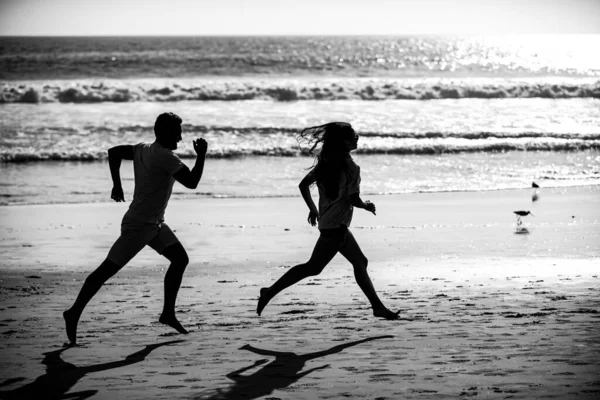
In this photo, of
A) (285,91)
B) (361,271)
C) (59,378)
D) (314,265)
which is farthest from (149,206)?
(285,91)

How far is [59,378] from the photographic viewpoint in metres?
4.51

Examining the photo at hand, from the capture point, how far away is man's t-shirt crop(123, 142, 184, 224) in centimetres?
539

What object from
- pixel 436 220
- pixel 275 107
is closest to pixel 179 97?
pixel 275 107

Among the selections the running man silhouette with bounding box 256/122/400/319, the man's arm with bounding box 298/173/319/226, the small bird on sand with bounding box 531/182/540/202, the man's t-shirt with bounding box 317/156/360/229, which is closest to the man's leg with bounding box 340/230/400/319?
the running man silhouette with bounding box 256/122/400/319

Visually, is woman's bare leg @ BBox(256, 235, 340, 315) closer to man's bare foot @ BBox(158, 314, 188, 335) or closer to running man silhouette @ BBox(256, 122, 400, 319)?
running man silhouette @ BBox(256, 122, 400, 319)

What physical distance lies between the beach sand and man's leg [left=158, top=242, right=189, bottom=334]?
103 mm

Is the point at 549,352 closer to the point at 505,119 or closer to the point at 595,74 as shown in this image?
the point at 505,119

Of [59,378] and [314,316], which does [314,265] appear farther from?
[59,378]

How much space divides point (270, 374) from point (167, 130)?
5.51 ft

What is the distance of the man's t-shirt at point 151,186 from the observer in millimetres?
5387

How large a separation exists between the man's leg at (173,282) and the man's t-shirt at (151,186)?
23cm

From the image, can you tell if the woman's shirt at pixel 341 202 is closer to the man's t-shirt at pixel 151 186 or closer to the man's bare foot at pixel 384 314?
the man's bare foot at pixel 384 314

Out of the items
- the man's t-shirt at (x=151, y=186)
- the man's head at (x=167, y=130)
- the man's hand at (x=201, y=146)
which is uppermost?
the man's head at (x=167, y=130)

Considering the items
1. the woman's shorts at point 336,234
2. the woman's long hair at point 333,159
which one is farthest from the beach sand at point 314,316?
the woman's long hair at point 333,159
